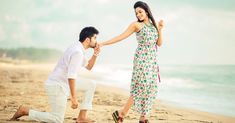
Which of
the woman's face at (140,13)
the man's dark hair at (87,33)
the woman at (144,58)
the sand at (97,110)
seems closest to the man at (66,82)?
the man's dark hair at (87,33)

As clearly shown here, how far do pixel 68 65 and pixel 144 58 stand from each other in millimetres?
908

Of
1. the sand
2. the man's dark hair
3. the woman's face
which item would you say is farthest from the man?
the woman's face

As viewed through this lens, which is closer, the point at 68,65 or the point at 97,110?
the point at 68,65

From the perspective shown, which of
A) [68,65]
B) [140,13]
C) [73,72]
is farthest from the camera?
[140,13]

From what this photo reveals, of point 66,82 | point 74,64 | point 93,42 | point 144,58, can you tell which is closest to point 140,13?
point 144,58

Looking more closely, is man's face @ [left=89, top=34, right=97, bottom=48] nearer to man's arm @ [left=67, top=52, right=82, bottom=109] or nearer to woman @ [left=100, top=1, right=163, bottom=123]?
woman @ [left=100, top=1, right=163, bottom=123]

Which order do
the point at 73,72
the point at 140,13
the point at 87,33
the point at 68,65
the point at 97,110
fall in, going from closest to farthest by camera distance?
1. the point at 73,72
2. the point at 68,65
3. the point at 87,33
4. the point at 140,13
5. the point at 97,110

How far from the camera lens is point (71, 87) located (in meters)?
4.37

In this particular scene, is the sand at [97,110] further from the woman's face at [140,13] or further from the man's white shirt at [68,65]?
the woman's face at [140,13]

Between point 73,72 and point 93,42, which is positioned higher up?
point 93,42

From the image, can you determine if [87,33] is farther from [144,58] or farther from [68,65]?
[144,58]

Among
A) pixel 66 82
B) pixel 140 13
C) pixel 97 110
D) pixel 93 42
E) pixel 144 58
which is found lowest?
pixel 97 110

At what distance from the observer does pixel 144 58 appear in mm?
4906

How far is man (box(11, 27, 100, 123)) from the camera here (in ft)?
14.5
